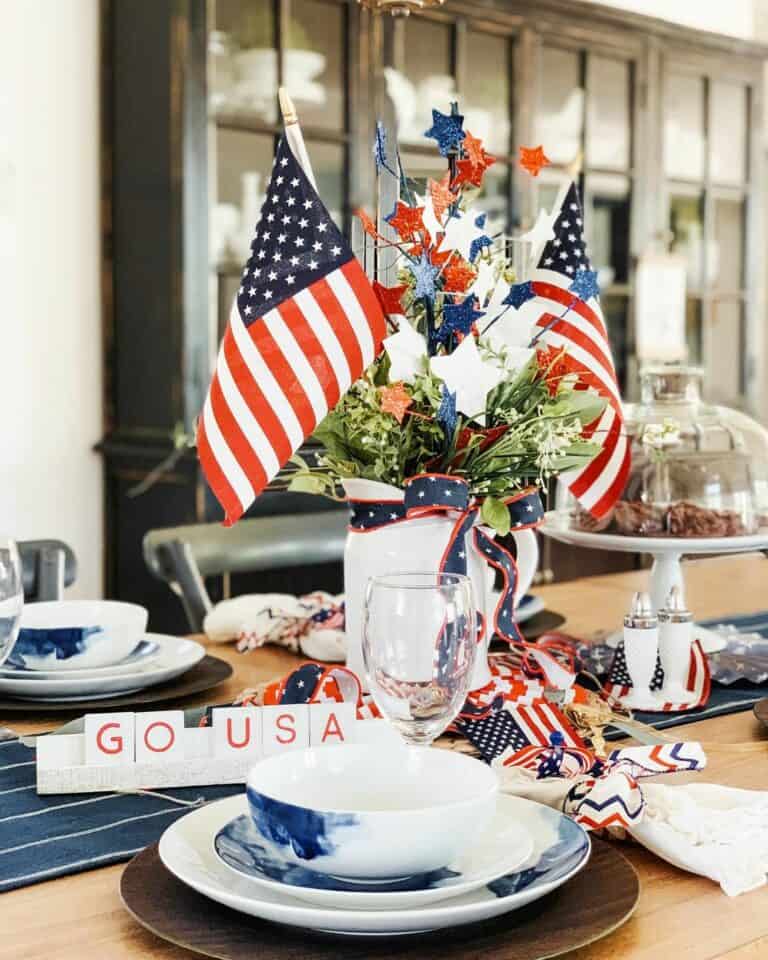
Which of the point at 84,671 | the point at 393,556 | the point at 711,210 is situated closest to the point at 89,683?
the point at 84,671

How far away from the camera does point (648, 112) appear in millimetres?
4160

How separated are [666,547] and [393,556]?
1.21 ft

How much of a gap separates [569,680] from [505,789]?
36cm

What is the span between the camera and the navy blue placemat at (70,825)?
868 millimetres

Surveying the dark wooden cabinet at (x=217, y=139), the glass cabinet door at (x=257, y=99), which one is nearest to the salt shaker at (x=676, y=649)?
the dark wooden cabinet at (x=217, y=139)

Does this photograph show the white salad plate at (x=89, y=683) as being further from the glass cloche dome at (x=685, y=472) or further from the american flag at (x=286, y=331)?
the glass cloche dome at (x=685, y=472)

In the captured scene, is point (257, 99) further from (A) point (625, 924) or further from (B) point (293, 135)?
(A) point (625, 924)

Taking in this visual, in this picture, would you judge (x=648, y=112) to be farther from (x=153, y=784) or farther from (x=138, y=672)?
(x=153, y=784)

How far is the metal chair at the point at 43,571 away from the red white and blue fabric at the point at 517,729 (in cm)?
84

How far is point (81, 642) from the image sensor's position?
4.27 ft

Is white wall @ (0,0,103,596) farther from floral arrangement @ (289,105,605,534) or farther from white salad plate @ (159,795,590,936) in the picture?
white salad plate @ (159,795,590,936)

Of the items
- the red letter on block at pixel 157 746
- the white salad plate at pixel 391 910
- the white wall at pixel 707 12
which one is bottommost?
the white salad plate at pixel 391 910

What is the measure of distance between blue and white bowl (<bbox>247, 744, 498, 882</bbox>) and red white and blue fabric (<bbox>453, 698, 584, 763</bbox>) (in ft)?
0.92

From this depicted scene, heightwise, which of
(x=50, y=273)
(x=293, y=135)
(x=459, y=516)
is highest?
(x=50, y=273)
